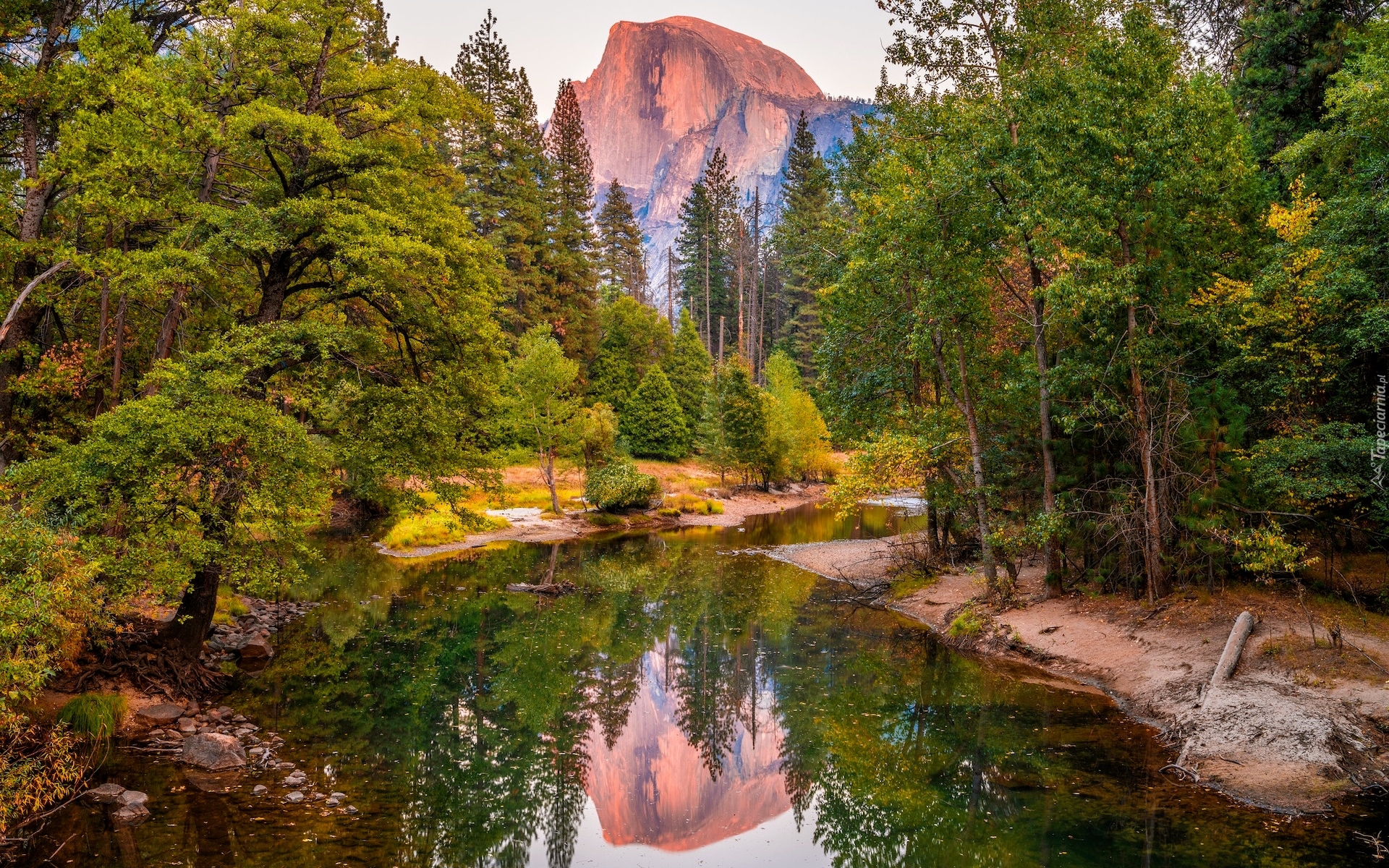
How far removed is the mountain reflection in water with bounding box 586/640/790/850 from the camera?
37.4ft

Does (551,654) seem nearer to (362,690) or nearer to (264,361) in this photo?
(362,690)

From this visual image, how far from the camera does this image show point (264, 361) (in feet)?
43.2

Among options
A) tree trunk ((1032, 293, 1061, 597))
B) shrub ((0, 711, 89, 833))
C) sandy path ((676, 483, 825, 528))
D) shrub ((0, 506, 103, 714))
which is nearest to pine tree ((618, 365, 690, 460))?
sandy path ((676, 483, 825, 528))

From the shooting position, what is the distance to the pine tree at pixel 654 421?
5722 cm

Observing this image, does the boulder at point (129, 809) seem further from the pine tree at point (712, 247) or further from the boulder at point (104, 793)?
the pine tree at point (712, 247)

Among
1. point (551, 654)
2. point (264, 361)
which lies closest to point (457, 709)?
point (551, 654)

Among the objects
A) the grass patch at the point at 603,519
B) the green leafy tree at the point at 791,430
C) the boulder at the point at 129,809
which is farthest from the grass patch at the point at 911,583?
the green leafy tree at the point at 791,430

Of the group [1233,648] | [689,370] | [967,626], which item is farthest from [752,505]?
[1233,648]

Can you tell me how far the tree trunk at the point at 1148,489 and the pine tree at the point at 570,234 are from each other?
44692 millimetres

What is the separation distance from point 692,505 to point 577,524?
8605 millimetres

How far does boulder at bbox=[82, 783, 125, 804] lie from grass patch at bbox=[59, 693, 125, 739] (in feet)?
5.45

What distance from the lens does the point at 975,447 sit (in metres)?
20.5

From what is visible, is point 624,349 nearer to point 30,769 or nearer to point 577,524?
point 577,524

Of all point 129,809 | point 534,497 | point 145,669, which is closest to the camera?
point 129,809
